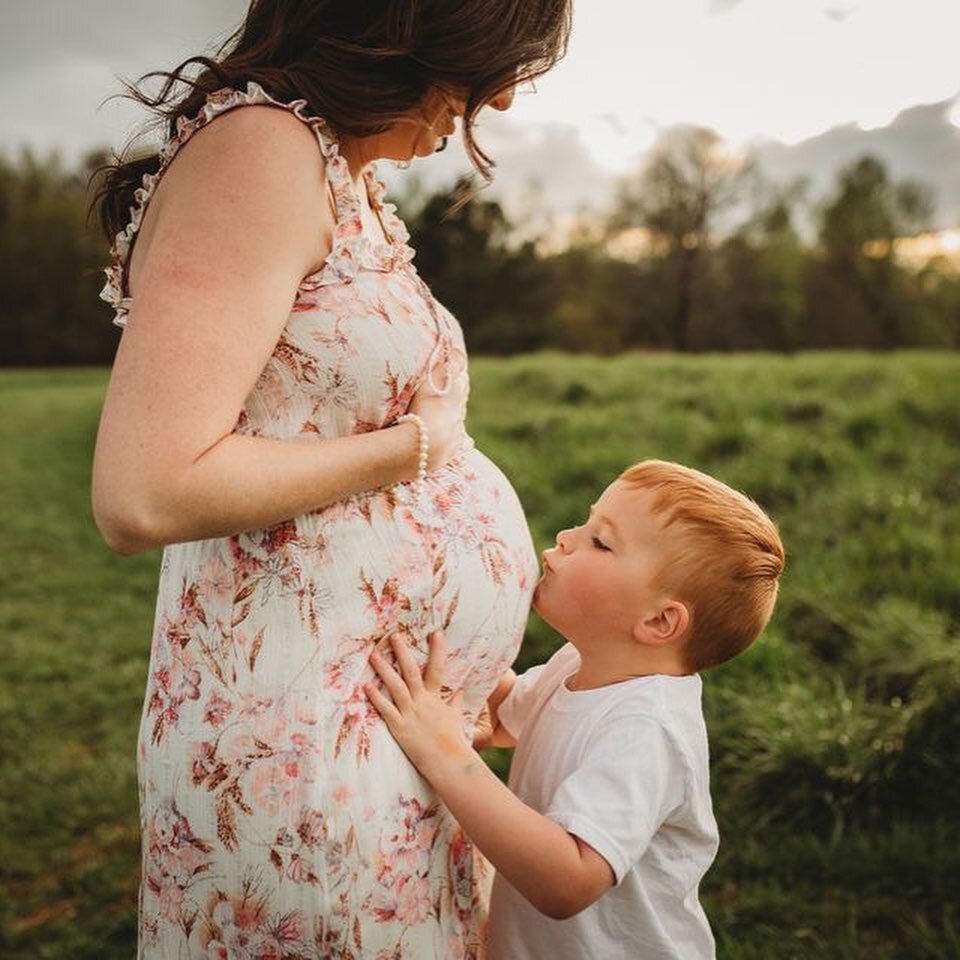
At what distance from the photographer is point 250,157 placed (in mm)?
1168

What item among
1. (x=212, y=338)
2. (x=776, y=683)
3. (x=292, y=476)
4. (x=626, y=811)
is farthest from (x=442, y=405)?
(x=776, y=683)

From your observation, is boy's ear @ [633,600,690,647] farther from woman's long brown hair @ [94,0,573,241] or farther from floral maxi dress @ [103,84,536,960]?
woman's long brown hair @ [94,0,573,241]

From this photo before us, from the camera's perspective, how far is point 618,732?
55.1 inches

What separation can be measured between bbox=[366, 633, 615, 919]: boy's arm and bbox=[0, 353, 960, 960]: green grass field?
1.52 meters

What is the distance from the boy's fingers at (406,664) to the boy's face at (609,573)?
264 millimetres

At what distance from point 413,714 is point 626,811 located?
316mm

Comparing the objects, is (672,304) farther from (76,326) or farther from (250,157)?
(250,157)

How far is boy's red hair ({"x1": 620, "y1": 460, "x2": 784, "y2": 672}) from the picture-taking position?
1527 millimetres

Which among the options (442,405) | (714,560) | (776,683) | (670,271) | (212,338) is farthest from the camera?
(670,271)

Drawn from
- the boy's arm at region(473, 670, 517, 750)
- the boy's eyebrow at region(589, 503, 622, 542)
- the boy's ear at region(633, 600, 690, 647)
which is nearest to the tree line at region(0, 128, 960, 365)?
the boy's arm at region(473, 670, 517, 750)

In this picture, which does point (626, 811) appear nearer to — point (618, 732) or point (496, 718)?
point (618, 732)

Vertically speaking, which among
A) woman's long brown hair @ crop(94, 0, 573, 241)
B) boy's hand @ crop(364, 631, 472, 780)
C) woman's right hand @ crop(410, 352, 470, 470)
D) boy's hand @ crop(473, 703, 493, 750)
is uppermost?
woman's long brown hair @ crop(94, 0, 573, 241)

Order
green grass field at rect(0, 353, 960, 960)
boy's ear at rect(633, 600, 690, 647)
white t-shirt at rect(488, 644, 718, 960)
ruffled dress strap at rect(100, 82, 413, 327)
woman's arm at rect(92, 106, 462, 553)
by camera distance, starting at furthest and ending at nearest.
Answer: green grass field at rect(0, 353, 960, 960), boy's ear at rect(633, 600, 690, 647), white t-shirt at rect(488, 644, 718, 960), ruffled dress strap at rect(100, 82, 413, 327), woman's arm at rect(92, 106, 462, 553)

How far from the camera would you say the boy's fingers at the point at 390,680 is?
4.35 ft
